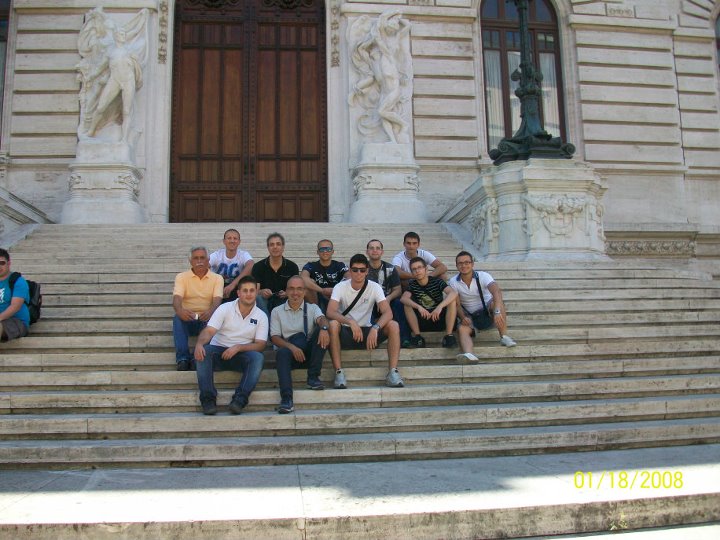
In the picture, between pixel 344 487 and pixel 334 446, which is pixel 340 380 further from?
pixel 344 487

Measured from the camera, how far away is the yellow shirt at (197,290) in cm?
709

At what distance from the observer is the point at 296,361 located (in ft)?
21.6

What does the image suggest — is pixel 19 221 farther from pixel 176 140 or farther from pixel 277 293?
pixel 277 293

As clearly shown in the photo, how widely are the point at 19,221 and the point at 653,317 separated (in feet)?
36.8

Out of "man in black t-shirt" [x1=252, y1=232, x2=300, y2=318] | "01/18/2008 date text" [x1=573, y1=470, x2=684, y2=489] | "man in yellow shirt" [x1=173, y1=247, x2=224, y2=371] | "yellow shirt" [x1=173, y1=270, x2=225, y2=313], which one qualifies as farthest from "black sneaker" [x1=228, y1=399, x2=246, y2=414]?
"01/18/2008 date text" [x1=573, y1=470, x2=684, y2=489]

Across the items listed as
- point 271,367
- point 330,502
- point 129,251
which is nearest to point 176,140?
point 129,251

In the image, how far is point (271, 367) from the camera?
22.4 ft

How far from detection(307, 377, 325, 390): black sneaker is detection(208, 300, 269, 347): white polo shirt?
0.62 metres

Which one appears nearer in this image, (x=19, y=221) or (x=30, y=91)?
(x=19, y=221)

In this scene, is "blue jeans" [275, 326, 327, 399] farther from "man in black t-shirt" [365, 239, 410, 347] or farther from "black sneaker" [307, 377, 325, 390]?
"man in black t-shirt" [365, 239, 410, 347]

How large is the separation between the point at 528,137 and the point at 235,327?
6963mm

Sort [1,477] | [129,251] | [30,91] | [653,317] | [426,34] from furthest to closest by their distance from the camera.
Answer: [426,34]
[30,91]
[129,251]
[653,317]
[1,477]

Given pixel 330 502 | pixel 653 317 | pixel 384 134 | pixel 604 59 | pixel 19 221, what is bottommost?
pixel 330 502

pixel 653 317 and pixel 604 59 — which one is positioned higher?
pixel 604 59
